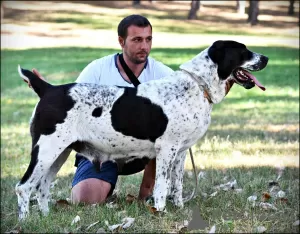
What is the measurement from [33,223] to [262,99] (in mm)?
10434

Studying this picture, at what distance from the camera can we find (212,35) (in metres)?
25.9

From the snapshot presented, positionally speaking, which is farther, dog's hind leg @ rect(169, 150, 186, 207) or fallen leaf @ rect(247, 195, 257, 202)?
fallen leaf @ rect(247, 195, 257, 202)

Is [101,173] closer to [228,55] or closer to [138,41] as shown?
[138,41]

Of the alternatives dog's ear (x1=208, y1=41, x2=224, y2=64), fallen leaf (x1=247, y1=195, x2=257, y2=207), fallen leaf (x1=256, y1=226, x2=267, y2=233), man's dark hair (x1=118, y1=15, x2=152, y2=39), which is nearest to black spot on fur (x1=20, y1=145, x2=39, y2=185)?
man's dark hair (x1=118, y1=15, x2=152, y2=39)

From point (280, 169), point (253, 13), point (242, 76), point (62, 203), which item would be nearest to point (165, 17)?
point (253, 13)

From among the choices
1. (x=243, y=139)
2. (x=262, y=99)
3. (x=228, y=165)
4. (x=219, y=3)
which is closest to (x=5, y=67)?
(x=219, y=3)

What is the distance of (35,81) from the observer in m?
5.85

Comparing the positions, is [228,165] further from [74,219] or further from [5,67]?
[5,67]

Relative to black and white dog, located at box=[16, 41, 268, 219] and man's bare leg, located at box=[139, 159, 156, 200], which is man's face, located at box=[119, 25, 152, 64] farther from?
man's bare leg, located at box=[139, 159, 156, 200]

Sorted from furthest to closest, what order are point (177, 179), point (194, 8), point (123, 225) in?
1. point (194, 8)
2. point (177, 179)
3. point (123, 225)

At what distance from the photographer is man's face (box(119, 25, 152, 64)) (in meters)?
6.32

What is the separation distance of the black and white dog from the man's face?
0.56 metres

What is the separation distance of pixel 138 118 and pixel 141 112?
5 centimetres

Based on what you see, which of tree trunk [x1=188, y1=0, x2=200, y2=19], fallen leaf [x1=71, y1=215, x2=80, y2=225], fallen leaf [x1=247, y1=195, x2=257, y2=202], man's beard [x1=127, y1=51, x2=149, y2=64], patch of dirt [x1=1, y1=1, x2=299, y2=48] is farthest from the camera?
patch of dirt [x1=1, y1=1, x2=299, y2=48]
